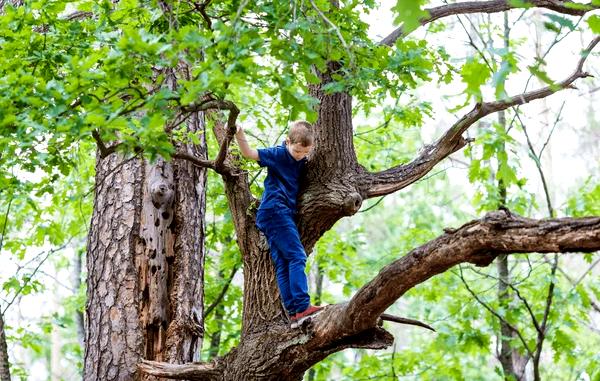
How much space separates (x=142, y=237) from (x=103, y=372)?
948 millimetres

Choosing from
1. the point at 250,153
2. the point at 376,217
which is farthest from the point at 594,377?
the point at 376,217

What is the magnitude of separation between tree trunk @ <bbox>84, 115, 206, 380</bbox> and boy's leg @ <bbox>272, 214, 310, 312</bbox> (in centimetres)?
111

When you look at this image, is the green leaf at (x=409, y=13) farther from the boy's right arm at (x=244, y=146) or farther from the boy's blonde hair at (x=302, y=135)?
the boy's blonde hair at (x=302, y=135)

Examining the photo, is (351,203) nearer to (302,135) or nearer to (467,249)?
(302,135)

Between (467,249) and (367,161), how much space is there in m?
Answer: 6.05

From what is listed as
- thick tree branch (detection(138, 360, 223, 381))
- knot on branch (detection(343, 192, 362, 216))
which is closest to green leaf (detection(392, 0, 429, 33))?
knot on branch (detection(343, 192, 362, 216))

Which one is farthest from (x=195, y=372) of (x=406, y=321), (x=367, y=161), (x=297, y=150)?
(x=367, y=161)

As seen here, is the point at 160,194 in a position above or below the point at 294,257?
above

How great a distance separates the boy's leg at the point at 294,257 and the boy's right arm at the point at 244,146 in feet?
1.47

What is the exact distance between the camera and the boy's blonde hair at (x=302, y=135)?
4578 millimetres

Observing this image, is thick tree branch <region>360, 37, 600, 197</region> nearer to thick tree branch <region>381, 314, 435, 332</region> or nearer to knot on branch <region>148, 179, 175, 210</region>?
thick tree branch <region>381, 314, 435, 332</region>

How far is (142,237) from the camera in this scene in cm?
517

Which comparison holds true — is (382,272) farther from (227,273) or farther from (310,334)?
(227,273)

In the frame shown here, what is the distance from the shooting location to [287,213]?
446 centimetres
